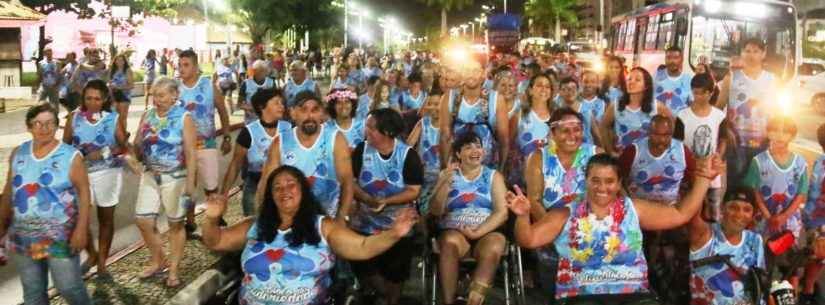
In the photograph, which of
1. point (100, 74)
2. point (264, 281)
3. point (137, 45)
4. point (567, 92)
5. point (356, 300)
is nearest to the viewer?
point (264, 281)

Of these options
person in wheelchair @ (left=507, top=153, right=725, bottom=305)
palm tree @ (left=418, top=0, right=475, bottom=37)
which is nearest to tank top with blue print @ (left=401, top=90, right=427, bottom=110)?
person in wheelchair @ (left=507, top=153, right=725, bottom=305)

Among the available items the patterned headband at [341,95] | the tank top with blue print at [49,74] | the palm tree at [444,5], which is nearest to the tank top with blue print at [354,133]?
the patterned headband at [341,95]

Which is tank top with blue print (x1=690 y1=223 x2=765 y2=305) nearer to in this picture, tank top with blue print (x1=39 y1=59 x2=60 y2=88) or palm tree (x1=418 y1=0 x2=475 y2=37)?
tank top with blue print (x1=39 y1=59 x2=60 y2=88)

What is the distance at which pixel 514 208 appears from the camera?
13.6ft

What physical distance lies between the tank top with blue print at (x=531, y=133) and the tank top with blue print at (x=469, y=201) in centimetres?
163

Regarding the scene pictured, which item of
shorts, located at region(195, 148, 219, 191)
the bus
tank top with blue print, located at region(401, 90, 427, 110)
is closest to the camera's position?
shorts, located at region(195, 148, 219, 191)

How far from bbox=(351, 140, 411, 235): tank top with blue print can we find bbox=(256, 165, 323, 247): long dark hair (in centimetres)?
145

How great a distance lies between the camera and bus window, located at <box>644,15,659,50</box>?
20.6 m

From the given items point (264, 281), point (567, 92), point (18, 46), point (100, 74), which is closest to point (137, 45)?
point (18, 46)

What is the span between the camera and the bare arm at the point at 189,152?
20.2 feet

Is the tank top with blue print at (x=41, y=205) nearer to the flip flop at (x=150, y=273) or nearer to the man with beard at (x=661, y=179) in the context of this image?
the flip flop at (x=150, y=273)

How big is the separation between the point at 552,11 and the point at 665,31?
2351 inches

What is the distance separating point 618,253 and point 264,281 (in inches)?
72.1

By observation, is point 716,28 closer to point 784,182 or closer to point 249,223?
point 784,182
